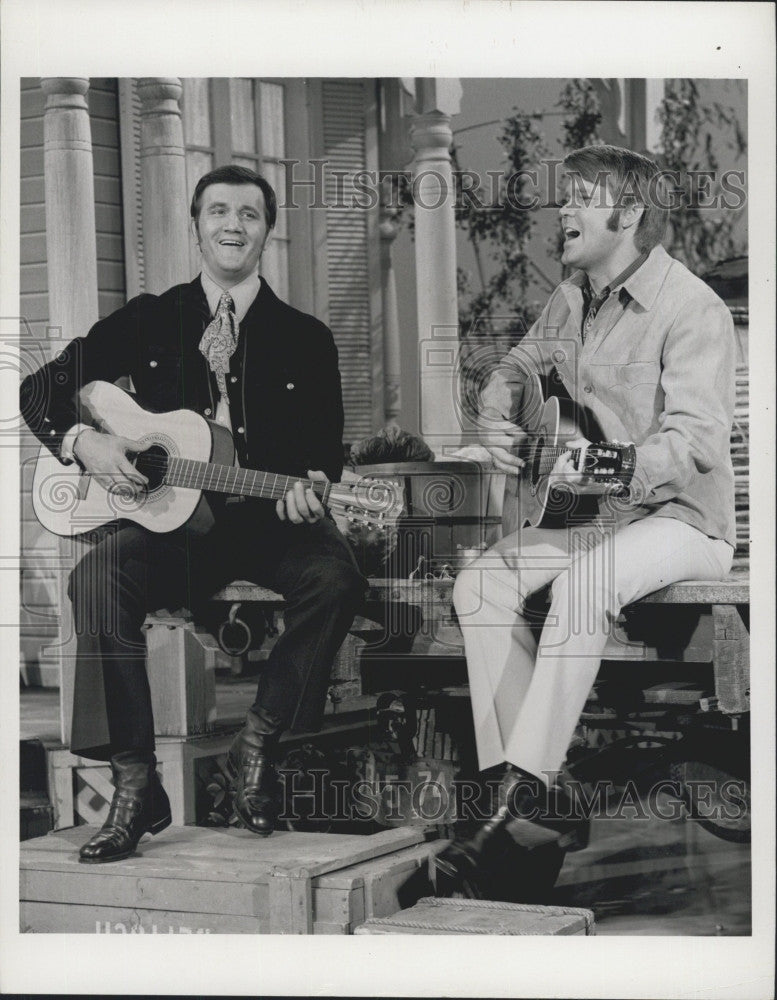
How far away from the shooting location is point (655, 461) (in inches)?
208

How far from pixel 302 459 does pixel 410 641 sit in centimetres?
70

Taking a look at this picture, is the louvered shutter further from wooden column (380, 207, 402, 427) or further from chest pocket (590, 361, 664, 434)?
chest pocket (590, 361, 664, 434)

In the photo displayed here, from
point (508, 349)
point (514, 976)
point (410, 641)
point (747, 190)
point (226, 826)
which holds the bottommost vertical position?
point (514, 976)

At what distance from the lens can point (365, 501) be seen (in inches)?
213

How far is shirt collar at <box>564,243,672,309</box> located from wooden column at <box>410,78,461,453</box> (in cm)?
61

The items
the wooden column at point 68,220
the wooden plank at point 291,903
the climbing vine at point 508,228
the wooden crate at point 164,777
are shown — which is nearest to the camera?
the wooden plank at point 291,903

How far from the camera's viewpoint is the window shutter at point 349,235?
18.4ft

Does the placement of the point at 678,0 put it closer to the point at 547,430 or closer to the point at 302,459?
the point at 547,430

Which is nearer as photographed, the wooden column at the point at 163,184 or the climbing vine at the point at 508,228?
the climbing vine at the point at 508,228

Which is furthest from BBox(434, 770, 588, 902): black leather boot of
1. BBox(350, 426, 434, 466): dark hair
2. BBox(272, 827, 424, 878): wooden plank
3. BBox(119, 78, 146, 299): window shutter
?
BBox(119, 78, 146, 299): window shutter

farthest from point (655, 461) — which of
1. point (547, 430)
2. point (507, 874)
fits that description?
point (507, 874)

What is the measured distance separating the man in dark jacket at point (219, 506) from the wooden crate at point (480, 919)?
0.57m

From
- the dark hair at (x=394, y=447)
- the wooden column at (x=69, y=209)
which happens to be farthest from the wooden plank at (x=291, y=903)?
the wooden column at (x=69, y=209)

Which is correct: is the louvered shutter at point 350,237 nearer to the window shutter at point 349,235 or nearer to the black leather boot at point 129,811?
the window shutter at point 349,235
